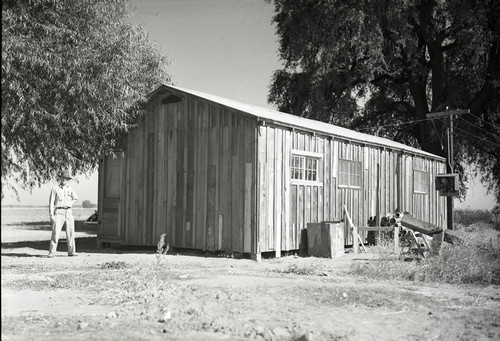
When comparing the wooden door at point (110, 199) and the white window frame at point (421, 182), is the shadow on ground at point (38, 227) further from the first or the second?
the white window frame at point (421, 182)

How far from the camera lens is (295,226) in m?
13.8

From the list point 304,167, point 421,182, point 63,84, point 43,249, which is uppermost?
point 63,84

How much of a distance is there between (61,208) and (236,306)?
7.71 meters

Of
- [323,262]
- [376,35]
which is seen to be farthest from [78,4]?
[376,35]

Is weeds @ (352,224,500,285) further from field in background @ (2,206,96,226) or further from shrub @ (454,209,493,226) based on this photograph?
field in background @ (2,206,96,226)

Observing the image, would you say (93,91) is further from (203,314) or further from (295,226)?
(203,314)

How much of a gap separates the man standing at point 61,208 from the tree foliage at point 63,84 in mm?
1157

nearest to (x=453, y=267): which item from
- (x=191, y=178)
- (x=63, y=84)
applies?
(x=191, y=178)

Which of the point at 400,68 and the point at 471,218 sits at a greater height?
the point at 400,68

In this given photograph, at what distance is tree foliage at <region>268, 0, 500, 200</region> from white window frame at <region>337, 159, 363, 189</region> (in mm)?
8900

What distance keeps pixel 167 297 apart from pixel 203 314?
100 centimetres

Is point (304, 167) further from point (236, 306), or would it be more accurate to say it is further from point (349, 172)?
point (236, 306)

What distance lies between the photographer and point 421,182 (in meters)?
21.4

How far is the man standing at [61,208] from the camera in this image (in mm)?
12753
